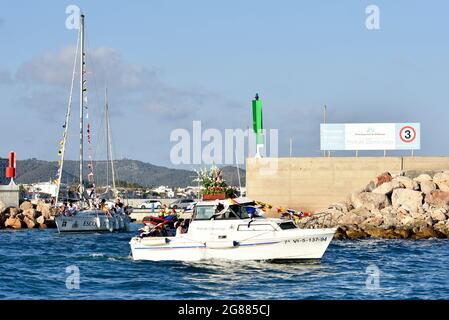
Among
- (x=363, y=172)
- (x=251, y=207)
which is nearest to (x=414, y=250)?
Answer: (x=251, y=207)

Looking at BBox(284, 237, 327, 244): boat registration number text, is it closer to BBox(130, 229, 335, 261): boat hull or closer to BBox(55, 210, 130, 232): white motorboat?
BBox(130, 229, 335, 261): boat hull

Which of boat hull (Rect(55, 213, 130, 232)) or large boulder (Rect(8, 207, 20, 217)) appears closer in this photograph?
boat hull (Rect(55, 213, 130, 232))

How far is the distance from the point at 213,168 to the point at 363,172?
69.4 feet

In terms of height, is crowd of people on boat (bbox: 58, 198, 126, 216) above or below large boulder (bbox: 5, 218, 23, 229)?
above

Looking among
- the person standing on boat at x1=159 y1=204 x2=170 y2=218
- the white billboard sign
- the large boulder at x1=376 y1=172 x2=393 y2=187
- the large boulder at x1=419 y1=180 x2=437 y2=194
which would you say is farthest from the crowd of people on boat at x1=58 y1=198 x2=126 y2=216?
the large boulder at x1=419 y1=180 x2=437 y2=194

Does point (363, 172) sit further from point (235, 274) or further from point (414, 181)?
point (235, 274)

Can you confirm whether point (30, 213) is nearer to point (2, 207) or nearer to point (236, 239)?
point (2, 207)

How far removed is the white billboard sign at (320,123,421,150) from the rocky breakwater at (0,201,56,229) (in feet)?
95.8

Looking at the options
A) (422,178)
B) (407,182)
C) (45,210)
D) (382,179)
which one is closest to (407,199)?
(407,182)

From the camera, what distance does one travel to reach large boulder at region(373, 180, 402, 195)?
62.8m

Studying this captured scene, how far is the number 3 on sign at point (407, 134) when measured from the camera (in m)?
75.3

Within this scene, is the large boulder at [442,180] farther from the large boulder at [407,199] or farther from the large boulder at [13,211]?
the large boulder at [13,211]

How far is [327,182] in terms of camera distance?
7362 cm
